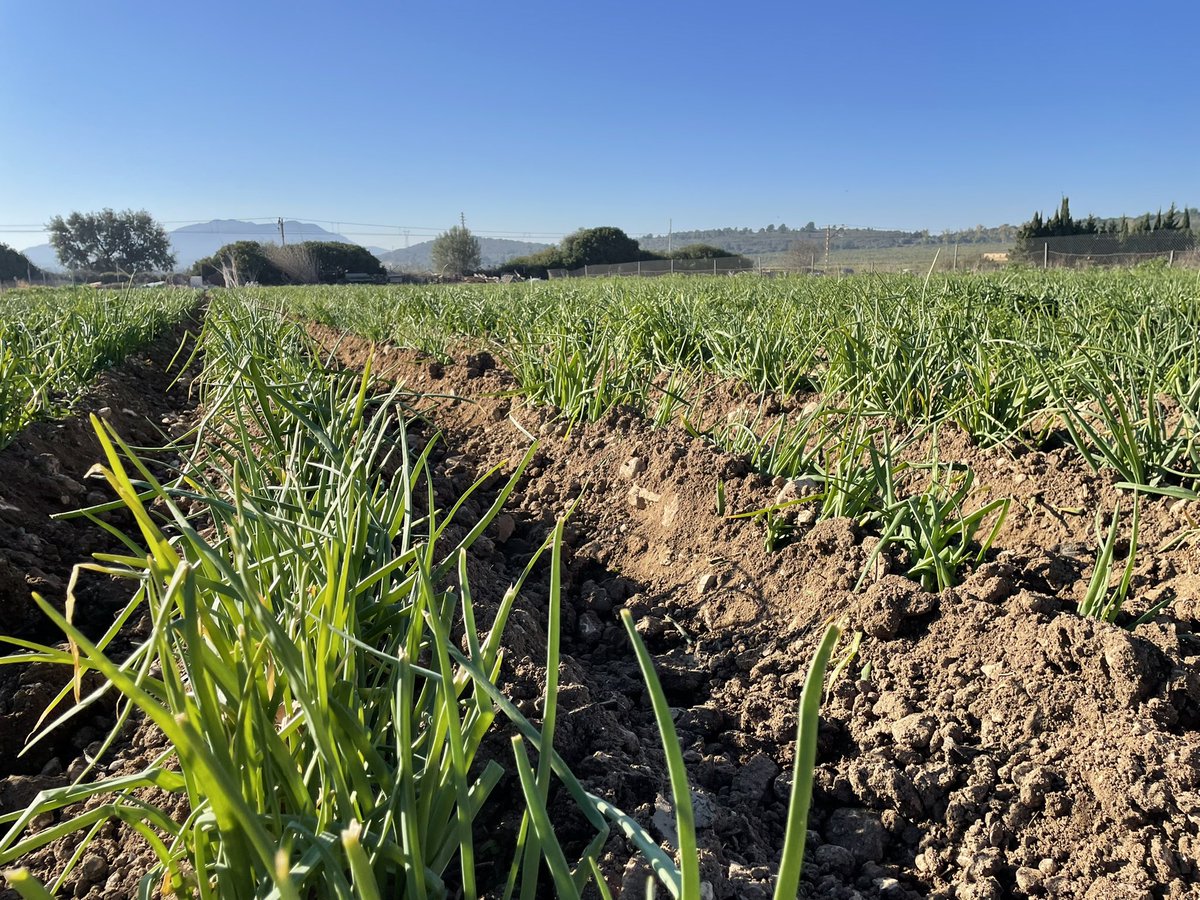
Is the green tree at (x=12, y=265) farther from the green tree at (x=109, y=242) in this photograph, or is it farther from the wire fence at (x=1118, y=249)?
the wire fence at (x=1118, y=249)

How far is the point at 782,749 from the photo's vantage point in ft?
4.58

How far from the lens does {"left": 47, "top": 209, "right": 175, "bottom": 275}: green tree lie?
68.0 metres

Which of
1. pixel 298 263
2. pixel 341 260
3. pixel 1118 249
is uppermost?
pixel 341 260

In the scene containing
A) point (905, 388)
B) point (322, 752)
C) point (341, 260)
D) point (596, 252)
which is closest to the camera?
point (322, 752)

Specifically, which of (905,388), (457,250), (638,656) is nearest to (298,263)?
(457,250)

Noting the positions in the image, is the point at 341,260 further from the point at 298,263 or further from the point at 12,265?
the point at 12,265

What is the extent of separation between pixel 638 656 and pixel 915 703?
3.60 ft

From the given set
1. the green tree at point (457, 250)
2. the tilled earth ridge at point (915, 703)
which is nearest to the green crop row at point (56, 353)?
the tilled earth ridge at point (915, 703)

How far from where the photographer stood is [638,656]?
0.54 m

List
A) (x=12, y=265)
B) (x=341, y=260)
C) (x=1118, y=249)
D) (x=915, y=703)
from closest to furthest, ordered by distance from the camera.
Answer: (x=915, y=703)
(x=1118, y=249)
(x=341, y=260)
(x=12, y=265)

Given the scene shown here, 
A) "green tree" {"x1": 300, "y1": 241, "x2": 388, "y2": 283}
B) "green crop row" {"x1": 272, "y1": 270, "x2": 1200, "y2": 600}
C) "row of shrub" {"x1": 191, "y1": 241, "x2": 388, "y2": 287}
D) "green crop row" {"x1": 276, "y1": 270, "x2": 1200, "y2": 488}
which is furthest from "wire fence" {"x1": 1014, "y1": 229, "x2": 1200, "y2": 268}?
"green tree" {"x1": 300, "y1": 241, "x2": 388, "y2": 283}

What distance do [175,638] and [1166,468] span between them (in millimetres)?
2057

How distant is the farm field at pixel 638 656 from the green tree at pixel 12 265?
68.4 m

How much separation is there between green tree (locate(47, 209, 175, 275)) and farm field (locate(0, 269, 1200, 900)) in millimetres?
78660
